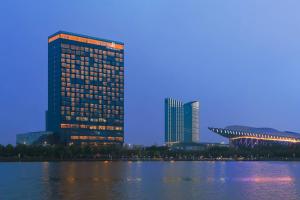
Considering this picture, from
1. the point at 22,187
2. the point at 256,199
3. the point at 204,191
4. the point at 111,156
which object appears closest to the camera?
the point at 256,199

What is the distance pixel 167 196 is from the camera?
50.1m

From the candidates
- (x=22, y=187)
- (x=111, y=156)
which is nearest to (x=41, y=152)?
(x=111, y=156)

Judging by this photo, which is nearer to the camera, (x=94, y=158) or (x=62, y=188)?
(x=62, y=188)

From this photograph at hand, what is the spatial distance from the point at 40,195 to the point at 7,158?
134181 millimetres

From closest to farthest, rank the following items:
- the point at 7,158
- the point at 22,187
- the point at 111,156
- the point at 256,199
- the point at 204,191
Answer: the point at 256,199
the point at 204,191
the point at 22,187
the point at 7,158
the point at 111,156

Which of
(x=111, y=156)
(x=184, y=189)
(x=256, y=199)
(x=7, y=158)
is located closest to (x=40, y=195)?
(x=184, y=189)

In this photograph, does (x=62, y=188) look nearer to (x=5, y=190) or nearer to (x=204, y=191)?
(x=5, y=190)

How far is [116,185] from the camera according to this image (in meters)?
62.2

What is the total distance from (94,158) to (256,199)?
145m

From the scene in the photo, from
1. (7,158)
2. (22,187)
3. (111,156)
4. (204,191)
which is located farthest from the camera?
(111,156)

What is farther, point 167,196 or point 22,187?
point 22,187

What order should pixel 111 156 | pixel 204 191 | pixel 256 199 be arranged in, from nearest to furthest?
pixel 256 199 < pixel 204 191 < pixel 111 156

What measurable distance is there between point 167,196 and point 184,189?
320 inches

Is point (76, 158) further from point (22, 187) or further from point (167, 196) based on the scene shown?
point (167, 196)
